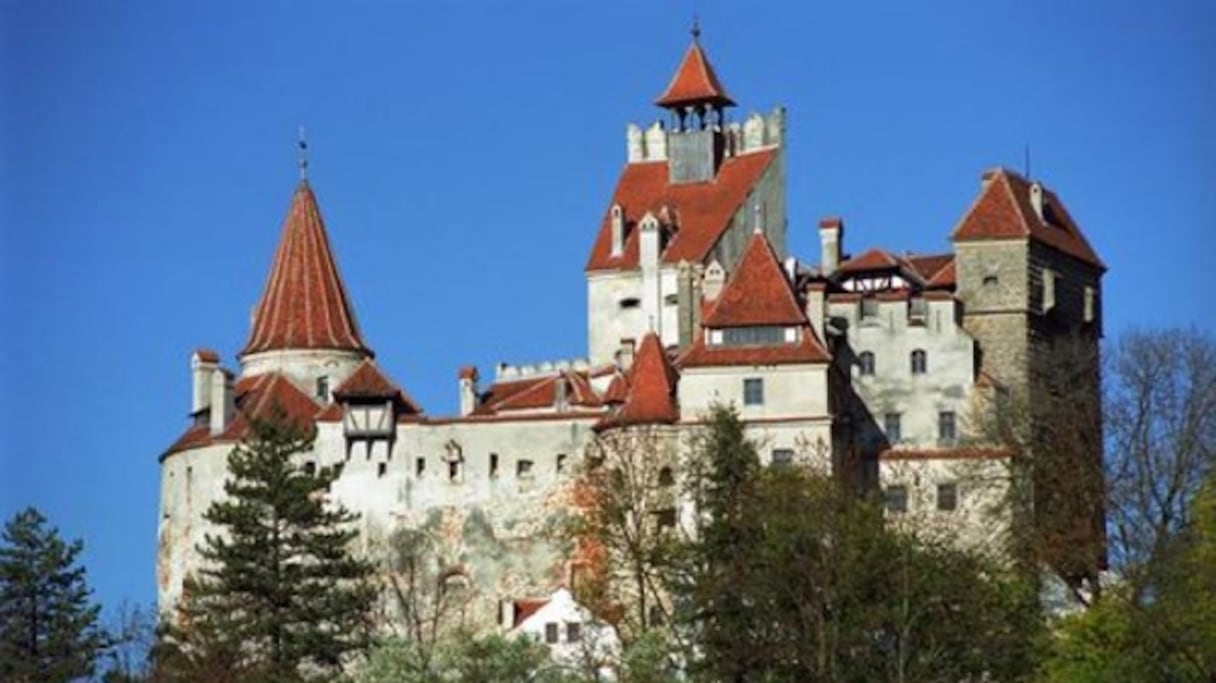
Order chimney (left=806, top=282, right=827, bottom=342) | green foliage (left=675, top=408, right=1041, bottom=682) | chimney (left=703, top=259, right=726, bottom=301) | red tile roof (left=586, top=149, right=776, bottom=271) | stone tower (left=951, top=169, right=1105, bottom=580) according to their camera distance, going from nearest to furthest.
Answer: green foliage (left=675, top=408, right=1041, bottom=682), stone tower (left=951, top=169, right=1105, bottom=580), chimney (left=806, top=282, right=827, bottom=342), chimney (left=703, top=259, right=726, bottom=301), red tile roof (left=586, top=149, right=776, bottom=271)

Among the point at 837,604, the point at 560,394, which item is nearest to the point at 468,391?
the point at 560,394

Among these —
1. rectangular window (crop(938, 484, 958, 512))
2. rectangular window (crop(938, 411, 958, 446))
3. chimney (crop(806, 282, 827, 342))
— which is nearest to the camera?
rectangular window (crop(938, 484, 958, 512))

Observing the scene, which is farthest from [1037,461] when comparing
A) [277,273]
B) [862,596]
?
[277,273]

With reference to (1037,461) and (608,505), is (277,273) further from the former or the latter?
(1037,461)

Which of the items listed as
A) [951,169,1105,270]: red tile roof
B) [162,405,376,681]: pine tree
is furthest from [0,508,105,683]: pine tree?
[951,169,1105,270]: red tile roof

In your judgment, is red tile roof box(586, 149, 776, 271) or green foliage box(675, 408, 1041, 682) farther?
red tile roof box(586, 149, 776, 271)

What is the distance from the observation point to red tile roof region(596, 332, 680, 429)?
97750mm

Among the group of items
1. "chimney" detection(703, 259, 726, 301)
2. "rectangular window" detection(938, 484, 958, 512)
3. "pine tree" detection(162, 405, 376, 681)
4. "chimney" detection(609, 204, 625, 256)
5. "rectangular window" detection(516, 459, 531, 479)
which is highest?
"chimney" detection(609, 204, 625, 256)

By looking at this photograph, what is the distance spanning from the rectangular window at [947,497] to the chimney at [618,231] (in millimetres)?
15583

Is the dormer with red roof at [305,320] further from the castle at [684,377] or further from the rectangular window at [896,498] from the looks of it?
the rectangular window at [896,498]

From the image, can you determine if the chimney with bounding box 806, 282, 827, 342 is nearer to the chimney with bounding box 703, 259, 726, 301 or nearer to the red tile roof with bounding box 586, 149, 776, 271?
the chimney with bounding box 703, 259, 726, 301

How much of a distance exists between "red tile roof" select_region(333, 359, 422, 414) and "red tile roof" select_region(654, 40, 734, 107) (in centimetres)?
1555

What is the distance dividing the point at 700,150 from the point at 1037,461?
21.2 m

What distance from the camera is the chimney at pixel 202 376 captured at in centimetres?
10769
